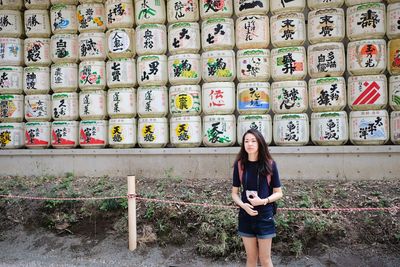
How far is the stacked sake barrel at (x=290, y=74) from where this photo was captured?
18.1 ft

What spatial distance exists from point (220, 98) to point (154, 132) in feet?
4.04

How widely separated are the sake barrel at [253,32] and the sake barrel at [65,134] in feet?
10.5

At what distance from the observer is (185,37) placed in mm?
5906

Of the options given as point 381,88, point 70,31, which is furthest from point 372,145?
point 70,31

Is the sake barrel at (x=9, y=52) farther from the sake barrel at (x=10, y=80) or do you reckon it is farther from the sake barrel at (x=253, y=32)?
the sake barrel at (x=253, y=32)

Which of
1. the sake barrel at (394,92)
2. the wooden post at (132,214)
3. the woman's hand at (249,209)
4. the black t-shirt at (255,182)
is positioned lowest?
the wooden post at (132,214)

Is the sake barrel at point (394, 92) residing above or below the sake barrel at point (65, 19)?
below

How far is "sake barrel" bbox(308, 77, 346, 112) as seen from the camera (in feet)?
17.7

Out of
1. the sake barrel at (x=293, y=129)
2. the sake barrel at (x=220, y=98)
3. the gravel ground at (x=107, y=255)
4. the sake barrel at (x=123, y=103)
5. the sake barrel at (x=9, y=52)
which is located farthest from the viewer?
the sake barrel at (x=9, y=52)

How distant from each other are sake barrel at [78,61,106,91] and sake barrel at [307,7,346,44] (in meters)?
3.48

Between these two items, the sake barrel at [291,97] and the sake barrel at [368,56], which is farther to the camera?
the sake barrel at [291,97]

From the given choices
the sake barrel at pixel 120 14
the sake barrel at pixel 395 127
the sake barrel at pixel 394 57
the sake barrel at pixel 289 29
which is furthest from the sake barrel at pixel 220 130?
the sake barrel at pixel 394 57

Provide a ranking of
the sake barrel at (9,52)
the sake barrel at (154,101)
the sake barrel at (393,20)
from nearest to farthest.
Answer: the sake barrel at (393,20) < the sake barrel at (154,101) < the sake barrel at (9,52)

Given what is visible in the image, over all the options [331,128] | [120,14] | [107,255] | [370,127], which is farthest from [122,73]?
[370,127]
